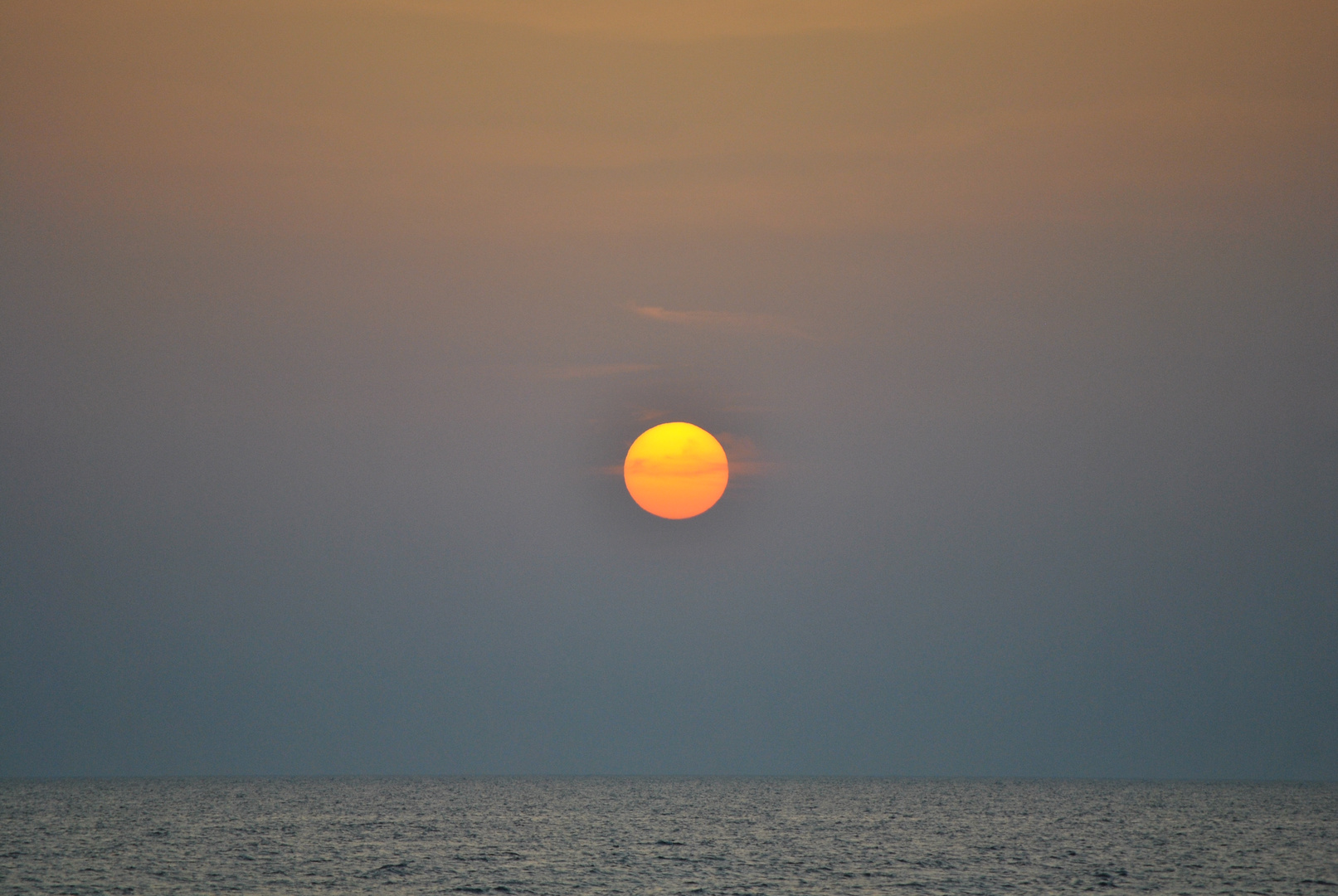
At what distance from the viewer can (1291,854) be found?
79.1 meters

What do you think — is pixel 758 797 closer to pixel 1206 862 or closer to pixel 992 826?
pixel 992 826

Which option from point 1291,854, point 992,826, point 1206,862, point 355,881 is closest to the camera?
point 355,881

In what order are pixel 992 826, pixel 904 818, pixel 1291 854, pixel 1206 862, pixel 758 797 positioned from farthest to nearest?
pixel 758 797
pixel 904 818
pixel 992 826
pixel 1291 854
pixel 1206 862

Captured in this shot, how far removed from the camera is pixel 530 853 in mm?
75000

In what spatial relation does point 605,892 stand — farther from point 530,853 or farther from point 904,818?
point 904,818

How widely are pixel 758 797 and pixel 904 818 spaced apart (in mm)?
64319

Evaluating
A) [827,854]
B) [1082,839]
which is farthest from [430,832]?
[1082,839]

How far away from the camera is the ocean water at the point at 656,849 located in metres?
57.9

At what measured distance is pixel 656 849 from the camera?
78875 mm

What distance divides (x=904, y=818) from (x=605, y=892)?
3102 inches

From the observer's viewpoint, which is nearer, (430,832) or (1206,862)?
(1206,862)

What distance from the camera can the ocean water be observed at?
5791 centimetres

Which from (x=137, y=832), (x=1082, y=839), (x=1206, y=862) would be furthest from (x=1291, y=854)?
(x=137, y=832)

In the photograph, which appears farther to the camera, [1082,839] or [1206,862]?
[1082,839]
